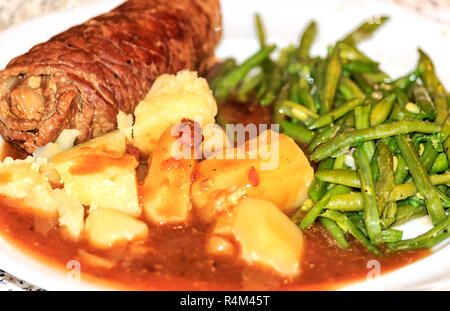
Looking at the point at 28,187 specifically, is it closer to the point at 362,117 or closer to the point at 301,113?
the point at 301,113

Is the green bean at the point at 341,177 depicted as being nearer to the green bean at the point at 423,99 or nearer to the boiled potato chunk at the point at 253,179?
the boiled potato chunk at the point at 253,179

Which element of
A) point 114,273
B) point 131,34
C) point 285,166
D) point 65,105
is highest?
point 131,34

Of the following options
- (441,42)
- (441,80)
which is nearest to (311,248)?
(441,80)

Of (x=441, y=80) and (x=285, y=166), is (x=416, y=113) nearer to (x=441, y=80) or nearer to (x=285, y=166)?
(x=441, y=80)

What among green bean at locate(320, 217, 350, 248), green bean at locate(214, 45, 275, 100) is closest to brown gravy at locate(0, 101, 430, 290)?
green bean at locate(320, 217, 350, 248)

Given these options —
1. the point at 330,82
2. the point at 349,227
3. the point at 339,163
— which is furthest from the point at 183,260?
the point at 330,82
